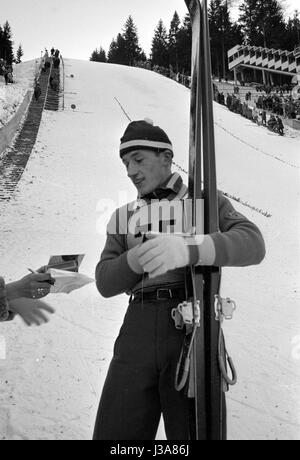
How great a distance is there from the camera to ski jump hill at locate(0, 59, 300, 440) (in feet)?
9.65

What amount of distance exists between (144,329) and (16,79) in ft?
89.5

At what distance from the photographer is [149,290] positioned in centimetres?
159

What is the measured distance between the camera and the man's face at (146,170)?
169cm

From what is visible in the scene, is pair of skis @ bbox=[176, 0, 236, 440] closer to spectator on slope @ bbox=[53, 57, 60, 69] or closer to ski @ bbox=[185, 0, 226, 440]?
ski @ bbox=[185, 0, 226, 440]

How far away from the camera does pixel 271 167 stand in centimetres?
1396

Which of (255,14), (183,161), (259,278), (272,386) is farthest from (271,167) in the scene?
(255,14)

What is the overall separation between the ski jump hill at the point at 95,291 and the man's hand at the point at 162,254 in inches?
67.6

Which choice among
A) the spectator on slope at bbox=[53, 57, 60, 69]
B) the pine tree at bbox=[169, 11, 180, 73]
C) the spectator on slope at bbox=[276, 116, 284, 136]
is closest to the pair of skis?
the spectator on slope at bbox=[276, 116, 284, 136]

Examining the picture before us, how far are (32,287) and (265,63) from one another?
145ft

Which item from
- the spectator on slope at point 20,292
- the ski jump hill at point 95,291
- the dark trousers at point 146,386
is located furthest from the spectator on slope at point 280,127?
the dark trousers at point 146,386

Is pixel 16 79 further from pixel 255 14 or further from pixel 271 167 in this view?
pixel 255 14

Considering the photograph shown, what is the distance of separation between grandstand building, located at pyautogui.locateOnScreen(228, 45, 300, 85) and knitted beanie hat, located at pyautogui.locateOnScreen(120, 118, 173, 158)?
40453 mm

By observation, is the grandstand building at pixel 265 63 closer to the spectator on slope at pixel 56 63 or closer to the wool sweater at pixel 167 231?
the spectator on slope at pixel 56 63

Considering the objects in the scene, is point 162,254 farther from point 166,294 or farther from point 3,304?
point 3,304
